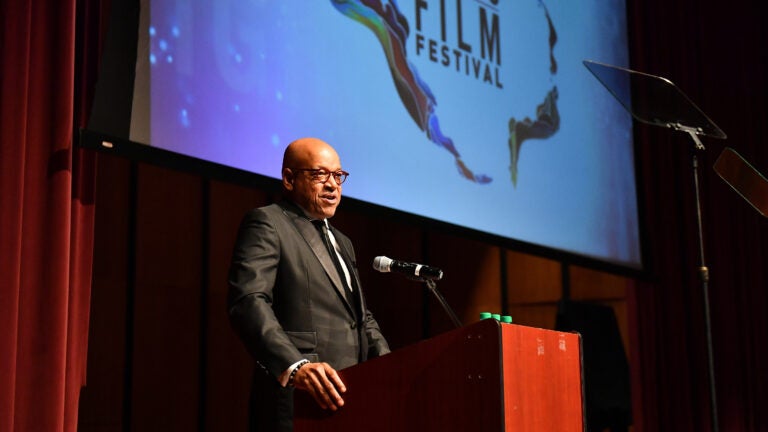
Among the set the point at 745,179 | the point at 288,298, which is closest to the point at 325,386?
the point at 288,298

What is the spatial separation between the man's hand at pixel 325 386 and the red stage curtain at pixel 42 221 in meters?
0.97

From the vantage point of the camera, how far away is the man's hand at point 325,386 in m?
1.91

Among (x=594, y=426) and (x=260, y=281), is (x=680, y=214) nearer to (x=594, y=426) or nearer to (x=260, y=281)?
(x=594, y=426)

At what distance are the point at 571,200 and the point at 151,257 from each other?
1.96 m

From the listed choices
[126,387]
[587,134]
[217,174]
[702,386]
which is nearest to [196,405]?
[126,387]

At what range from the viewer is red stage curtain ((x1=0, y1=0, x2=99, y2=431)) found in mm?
2514

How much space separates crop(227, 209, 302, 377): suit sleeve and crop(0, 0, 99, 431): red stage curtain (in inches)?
25.2

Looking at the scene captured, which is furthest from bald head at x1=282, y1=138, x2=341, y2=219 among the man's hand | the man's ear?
the man's hand

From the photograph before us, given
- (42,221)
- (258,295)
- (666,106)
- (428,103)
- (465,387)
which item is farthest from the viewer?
(428,103)

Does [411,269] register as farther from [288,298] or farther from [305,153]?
[305,153]

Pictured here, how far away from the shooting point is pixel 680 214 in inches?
202

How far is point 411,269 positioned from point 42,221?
115 cm

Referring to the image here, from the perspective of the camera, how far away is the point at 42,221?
2.62 metres

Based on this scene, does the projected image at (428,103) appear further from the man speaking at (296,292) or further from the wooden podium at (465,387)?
the wooden podium at (465,387)
